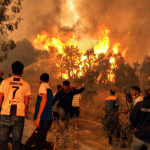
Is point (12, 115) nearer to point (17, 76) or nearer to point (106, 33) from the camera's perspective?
point (17, 76)

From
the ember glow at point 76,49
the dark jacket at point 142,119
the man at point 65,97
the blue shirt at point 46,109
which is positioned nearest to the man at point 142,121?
the dark jacket at point 142,119

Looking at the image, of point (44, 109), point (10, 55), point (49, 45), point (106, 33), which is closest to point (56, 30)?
point (49, 45)

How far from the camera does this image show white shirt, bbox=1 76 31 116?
319 cm

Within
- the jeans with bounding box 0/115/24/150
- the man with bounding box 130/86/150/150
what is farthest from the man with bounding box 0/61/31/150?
the man with bounding box 130/86/150/150

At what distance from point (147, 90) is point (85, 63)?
36361 millimetres

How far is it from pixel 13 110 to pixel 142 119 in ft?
7.05

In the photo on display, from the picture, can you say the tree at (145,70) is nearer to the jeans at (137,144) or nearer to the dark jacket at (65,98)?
the dark jacket at (65,98)

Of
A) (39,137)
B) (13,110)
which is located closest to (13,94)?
→ (13,110)

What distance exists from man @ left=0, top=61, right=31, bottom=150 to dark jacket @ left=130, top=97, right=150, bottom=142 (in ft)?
6.30

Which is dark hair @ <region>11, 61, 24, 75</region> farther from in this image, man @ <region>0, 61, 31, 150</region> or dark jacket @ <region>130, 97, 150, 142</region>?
dark jacket @ <region>130, 97, 150, 142</region>

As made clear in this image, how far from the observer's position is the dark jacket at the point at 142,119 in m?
3.02

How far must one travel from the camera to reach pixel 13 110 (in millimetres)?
3152

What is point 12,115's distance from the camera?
314 centimetres

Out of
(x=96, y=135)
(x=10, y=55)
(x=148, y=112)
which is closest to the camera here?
(x=148, y=112)
